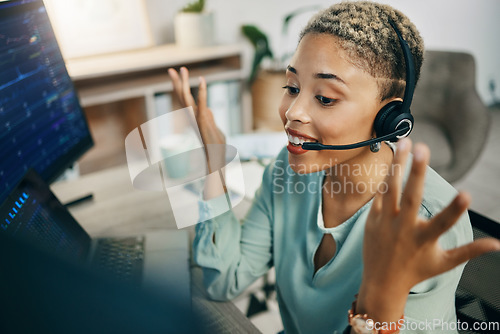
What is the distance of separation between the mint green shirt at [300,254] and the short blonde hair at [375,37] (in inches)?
7.4

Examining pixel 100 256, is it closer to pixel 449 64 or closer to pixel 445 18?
pixel 449 64

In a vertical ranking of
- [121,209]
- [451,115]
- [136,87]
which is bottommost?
[451,115]

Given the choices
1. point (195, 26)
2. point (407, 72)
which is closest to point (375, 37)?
point (407, 72)

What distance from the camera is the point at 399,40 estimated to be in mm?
605

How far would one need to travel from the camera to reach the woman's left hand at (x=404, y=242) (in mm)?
369

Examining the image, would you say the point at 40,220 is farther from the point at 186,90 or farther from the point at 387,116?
the point at 387,116

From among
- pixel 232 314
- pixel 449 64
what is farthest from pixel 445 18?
pixel 232 314

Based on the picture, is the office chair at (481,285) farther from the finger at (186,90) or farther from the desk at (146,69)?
the desk at (146,69)

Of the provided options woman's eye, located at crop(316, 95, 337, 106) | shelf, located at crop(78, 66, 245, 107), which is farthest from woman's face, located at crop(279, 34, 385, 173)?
shelf, located at crop(78, 66, 245, 107)

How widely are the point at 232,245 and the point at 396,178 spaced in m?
0.56

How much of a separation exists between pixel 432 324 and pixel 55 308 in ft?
1.99

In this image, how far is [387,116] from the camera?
640 millimetres

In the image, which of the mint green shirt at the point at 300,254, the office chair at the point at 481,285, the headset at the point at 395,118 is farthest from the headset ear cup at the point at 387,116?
the office chair at the point at 481,285

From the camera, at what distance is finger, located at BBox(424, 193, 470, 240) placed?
0.35m
